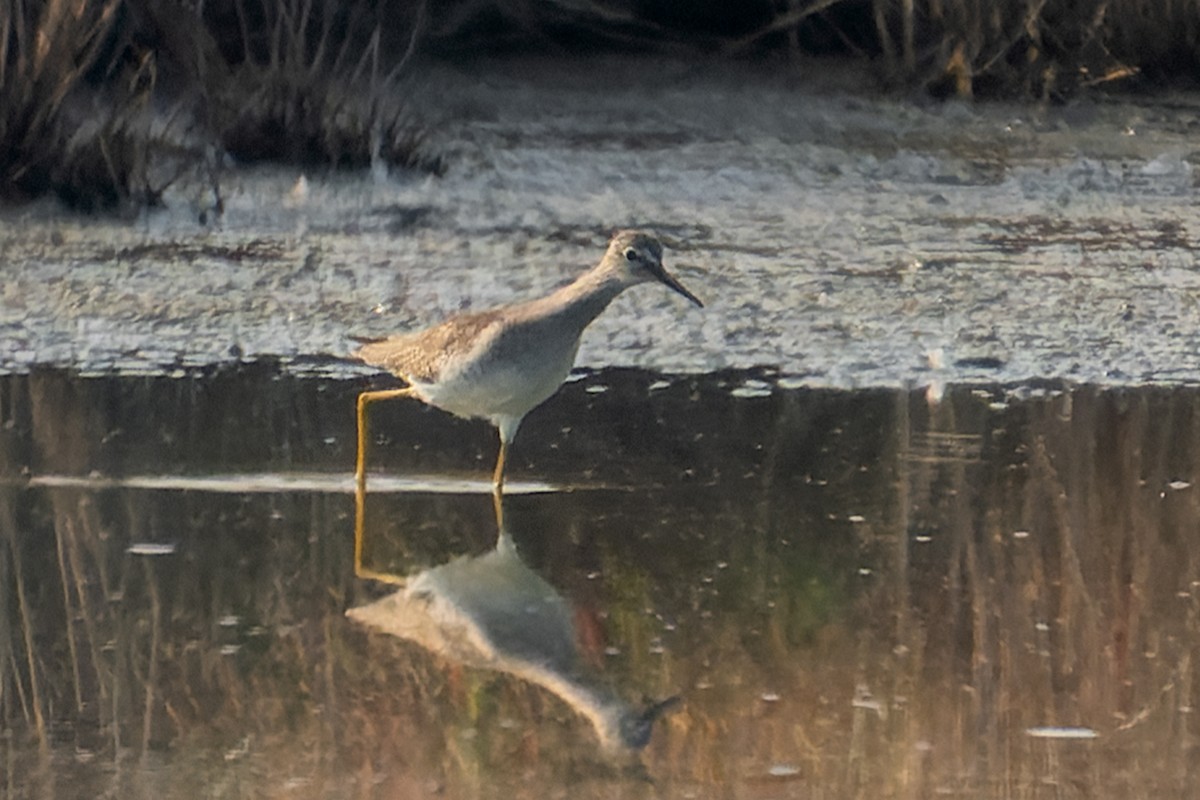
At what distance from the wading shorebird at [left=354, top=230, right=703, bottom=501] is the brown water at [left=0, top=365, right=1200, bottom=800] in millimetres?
184

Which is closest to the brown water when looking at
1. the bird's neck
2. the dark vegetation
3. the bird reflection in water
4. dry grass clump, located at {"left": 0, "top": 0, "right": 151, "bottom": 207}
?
the bird reflection in water

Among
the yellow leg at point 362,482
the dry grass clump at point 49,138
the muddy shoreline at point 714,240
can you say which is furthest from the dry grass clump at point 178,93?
the yellow leg at point 362,482

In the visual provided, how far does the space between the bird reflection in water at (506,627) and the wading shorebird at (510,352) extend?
23.3 inches

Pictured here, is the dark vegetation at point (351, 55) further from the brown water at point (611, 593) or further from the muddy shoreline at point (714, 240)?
the brown water at point (611, 593)

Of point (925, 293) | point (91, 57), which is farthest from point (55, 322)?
point (925, 293)

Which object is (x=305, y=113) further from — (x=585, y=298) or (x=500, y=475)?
(x=500, y=475)

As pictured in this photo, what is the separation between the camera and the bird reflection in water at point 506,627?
3840mm

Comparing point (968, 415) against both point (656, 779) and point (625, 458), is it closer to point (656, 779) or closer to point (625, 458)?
point (625, 458)

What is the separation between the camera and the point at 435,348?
549 centimetres

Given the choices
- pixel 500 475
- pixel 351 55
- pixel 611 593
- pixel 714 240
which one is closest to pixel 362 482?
pixel 500 475

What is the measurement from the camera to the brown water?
3.63 metres

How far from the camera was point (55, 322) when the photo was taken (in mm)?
6879

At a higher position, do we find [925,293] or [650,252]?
[650,252]

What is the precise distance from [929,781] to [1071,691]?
0.54m
